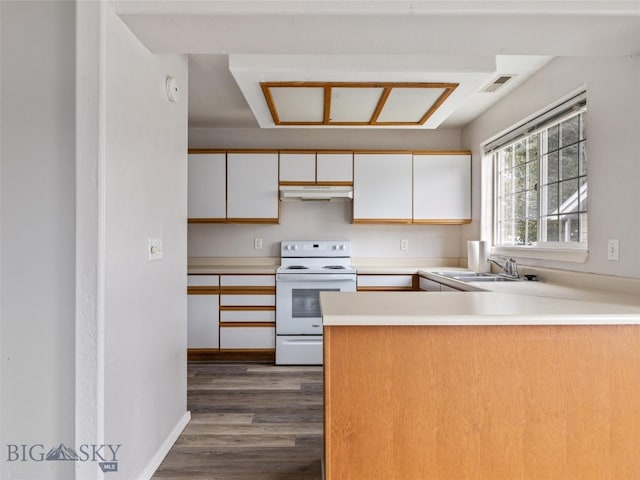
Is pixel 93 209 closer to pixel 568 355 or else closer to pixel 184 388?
pixel 184 388

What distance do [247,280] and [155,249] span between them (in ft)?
5.20

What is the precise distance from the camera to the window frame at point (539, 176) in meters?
2.24

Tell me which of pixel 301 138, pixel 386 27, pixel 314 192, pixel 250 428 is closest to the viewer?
pixel 386 27

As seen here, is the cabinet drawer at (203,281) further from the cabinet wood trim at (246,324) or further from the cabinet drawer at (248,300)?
the cabinet wood trim at (246,324)

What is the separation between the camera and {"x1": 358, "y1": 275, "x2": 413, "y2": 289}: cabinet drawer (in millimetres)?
3410

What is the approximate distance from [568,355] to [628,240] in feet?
2.98

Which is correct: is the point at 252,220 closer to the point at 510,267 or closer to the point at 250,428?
the point at 250,428

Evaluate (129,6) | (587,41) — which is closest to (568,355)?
(587,41)

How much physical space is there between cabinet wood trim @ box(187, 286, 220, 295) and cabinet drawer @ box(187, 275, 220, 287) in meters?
0.03

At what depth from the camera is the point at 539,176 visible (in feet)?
8.92

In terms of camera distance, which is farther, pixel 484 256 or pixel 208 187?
pixel 208 187

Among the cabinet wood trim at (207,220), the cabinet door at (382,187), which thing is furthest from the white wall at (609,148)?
the cabinet wood trim at (207,220)

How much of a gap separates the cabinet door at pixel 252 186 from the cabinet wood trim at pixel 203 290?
2.20ft

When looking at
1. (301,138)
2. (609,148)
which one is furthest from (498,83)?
(301,138)
